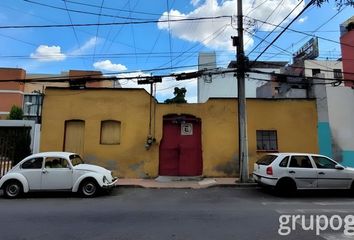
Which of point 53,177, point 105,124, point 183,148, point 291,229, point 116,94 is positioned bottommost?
point 291,229

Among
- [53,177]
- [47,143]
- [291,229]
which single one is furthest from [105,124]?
[291,229]

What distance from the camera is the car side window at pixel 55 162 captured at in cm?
1316

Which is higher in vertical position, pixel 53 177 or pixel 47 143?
pixel 47 143

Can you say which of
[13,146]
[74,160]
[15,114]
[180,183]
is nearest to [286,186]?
[180,183]

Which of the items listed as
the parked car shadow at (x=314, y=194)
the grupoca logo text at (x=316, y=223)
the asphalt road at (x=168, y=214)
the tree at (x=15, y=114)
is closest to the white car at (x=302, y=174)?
the parked car shadow at (x=314, y=194)

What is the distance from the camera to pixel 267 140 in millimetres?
18672

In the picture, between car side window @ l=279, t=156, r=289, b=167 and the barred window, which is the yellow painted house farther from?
car side window @ l=279, t=156, r=289, b=167

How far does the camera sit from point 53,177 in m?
12.9

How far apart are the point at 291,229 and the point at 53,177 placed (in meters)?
8.79

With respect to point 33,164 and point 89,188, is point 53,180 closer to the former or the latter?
point 33,164

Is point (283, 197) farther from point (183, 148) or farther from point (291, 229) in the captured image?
point (183, 148)

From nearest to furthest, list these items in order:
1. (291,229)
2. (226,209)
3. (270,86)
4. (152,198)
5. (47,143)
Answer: (291,229), (226,209), (152,198), (47,143), (270,86)

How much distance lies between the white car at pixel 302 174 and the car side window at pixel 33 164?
8.58 m

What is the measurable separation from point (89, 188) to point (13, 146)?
6.61 metres
